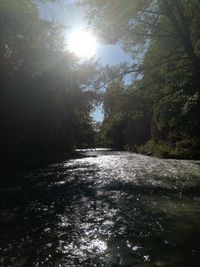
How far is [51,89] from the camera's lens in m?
26.9

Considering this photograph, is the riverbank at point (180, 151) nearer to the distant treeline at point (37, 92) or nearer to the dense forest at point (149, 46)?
the distant treeline at point (37, 92)

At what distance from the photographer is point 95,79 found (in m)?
16.5

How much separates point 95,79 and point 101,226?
405 inches

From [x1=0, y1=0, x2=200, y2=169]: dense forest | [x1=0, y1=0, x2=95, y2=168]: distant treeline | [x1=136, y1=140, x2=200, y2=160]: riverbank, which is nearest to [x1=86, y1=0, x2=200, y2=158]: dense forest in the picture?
[x1=0, y1=0, x2=200, y2=169]: dense forest

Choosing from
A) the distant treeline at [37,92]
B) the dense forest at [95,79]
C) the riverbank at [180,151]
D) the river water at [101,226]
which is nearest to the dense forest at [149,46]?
the dense forest at [95,79]

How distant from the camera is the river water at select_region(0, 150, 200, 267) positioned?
5.52 meters

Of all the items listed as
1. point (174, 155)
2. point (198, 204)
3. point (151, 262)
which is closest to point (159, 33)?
point (198, 204)

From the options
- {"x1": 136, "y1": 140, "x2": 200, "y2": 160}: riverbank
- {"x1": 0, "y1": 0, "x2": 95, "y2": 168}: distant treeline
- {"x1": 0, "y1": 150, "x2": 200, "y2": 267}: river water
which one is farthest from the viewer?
{"x1": 136, "y1": 140, "x2": 200, "y2": 160}: riverbank

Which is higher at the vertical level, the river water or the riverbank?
the riverbank

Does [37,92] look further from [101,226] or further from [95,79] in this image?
[101,226]

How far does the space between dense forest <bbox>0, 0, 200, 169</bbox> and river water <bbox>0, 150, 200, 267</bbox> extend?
614 centimetres

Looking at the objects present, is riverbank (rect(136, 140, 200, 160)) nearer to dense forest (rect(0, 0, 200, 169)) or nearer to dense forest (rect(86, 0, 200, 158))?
dense forest (rect(0, 0, 200, 169))

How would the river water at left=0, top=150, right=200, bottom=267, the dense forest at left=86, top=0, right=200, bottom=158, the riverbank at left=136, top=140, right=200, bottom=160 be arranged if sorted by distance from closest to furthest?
the river water at left=0, top=150, right=200, bottom=267
the dense forest at left=86, top=0, right=200, bottom=158
the riverbank at left=136, top=140, right=200, bottom=160

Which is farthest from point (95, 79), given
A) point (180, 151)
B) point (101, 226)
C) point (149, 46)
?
point (180, 151)
